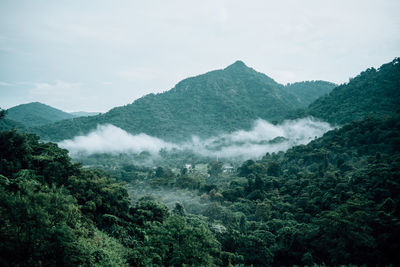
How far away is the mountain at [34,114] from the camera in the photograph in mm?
119019

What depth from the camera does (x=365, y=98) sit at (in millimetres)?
73812

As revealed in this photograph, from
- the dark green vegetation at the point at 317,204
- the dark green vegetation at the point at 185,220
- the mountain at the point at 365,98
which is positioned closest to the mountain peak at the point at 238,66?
the mountain at the point at 365,98

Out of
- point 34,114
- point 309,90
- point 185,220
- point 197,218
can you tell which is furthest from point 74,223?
point 309,90

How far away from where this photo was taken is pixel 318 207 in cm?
2708

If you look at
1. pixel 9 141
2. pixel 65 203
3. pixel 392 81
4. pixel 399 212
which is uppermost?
pixel 392 81

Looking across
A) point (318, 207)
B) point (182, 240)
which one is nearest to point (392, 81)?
point (318, 207)

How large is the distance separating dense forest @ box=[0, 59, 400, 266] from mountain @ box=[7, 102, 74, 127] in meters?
102

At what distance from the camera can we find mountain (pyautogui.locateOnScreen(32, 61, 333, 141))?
11300 cm

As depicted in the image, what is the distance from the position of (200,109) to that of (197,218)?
349ft

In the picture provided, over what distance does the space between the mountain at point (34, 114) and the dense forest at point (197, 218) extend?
102083 mm

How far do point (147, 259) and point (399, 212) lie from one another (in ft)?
61.6

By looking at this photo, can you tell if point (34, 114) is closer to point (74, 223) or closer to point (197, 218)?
point (197, 218)

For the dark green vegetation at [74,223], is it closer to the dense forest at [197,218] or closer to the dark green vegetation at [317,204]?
the dense forest at [197,218]

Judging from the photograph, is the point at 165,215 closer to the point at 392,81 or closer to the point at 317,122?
the point at 317,122
